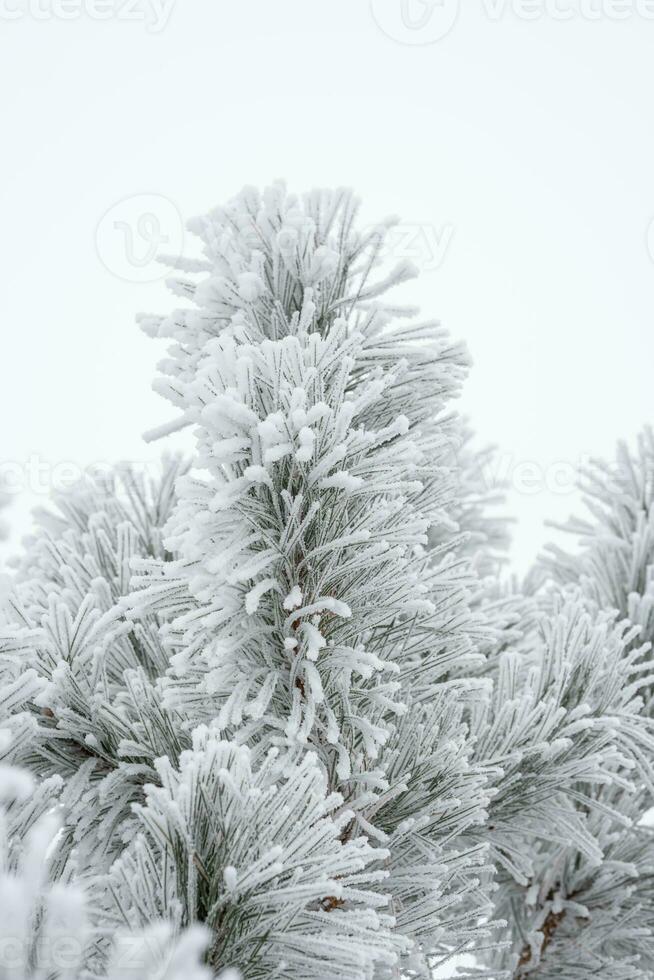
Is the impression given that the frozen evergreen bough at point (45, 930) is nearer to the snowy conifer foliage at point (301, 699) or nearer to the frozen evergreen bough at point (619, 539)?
the snowy conifer foliage at point (301, 699)

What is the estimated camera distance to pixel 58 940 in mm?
1060

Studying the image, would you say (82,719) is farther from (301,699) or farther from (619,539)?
(619,539)

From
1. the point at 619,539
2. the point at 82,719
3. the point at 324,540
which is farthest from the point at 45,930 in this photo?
the point at 619,539

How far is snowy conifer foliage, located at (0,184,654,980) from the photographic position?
1.22m

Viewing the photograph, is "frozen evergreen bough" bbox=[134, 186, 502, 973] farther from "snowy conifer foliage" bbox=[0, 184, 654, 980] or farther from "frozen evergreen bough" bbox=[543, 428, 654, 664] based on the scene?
"frozen evergreen bough" bbox=[543, 428, 654, 664]

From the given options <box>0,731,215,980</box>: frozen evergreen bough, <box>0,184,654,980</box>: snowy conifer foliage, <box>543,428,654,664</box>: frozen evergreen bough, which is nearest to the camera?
<box>0,731,215,980</box>: frozen evergreen bough

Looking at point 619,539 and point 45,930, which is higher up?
point 45,930

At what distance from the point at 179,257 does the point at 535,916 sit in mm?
1869

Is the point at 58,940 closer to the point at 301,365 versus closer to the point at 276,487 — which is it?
the point at 276,487

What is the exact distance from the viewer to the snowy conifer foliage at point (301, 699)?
1.22 metres

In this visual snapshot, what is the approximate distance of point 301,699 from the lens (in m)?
1.54

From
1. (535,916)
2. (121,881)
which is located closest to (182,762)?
(121,881)

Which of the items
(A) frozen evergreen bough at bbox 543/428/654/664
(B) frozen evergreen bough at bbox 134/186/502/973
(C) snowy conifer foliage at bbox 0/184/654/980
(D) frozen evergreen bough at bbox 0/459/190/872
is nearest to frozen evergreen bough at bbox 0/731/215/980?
(C) snowy conifer foliage at bbox 0/184/654/980

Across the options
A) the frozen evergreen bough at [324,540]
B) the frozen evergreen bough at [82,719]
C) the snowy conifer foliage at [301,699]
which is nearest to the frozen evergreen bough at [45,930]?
the snowy conifer foliage at [301,699]
